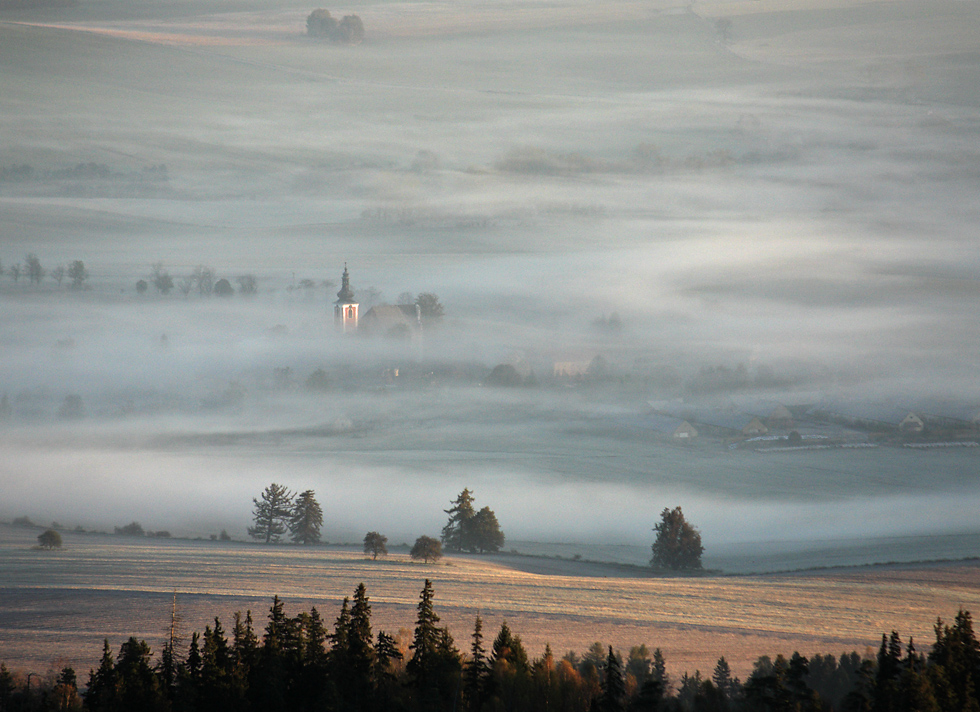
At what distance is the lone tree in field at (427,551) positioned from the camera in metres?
74.8

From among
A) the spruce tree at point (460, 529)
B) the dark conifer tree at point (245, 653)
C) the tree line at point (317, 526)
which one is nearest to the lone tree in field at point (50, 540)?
the tree line at point (317, 526)

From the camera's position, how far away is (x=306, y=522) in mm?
Answer: 89562

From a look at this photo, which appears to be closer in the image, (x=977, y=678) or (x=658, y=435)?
(x=977, y=678)

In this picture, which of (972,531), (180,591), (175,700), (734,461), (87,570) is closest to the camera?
(175,700)

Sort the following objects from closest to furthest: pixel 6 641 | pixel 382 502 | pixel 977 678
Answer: pixel 977 678
pixel 6 641
pixel 382 502

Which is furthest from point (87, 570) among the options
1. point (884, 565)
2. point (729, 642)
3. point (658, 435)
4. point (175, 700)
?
point (658, 435)

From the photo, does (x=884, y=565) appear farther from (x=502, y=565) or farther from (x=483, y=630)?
(x=483, y=630)

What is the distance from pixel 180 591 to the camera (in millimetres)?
57594

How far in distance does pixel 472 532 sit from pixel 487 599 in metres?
27.6

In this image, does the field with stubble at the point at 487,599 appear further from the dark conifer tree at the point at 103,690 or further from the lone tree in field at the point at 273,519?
the lone tree in field at the point at 273,519

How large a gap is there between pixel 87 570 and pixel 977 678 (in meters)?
55.4

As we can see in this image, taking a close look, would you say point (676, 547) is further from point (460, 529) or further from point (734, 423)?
point (734, 423)

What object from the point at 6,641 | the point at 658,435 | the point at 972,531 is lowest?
the point at 6,641

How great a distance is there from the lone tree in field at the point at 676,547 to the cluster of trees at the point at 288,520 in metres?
32.5
